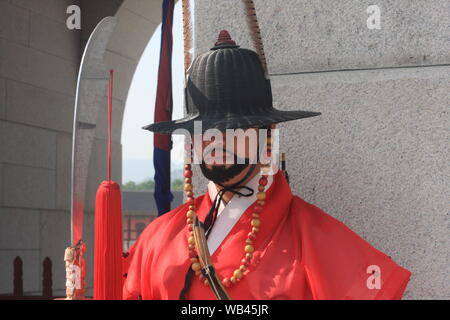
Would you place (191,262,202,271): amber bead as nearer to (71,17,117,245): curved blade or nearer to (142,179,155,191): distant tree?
(71,17,117,245): curved blade

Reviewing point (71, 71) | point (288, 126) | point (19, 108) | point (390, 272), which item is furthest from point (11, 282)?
point (390, 272)

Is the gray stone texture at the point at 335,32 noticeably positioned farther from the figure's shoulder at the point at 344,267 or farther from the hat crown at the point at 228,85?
the figure's shoulder at the point at 344,267

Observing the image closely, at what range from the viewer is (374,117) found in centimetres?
365

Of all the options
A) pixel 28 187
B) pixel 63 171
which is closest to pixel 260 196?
pixel 28 187

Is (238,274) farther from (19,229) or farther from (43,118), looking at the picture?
(43,118)

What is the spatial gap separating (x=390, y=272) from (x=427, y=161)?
0.88 m

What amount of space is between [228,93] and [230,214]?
0.53 metres

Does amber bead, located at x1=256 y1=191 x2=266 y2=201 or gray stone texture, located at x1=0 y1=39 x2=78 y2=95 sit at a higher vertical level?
gray stone texture, located at x1=0 y1=39 x2=78 y2=95

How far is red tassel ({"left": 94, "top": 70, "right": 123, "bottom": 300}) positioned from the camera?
304 cm

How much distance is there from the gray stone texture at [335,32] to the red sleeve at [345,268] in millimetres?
1146

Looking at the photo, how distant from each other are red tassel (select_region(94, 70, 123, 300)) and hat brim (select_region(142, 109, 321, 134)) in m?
0.26

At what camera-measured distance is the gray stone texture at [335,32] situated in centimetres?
370

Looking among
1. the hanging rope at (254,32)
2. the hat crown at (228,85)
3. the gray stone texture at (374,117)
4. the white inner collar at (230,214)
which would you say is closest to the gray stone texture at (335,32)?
the gray stone texture at (374,117)

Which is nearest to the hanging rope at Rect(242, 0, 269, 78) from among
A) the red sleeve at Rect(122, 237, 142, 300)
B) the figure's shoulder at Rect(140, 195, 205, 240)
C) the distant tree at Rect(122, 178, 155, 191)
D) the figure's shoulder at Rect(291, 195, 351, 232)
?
the figure's shoulder at Rect(291, 195, 351, 232)
